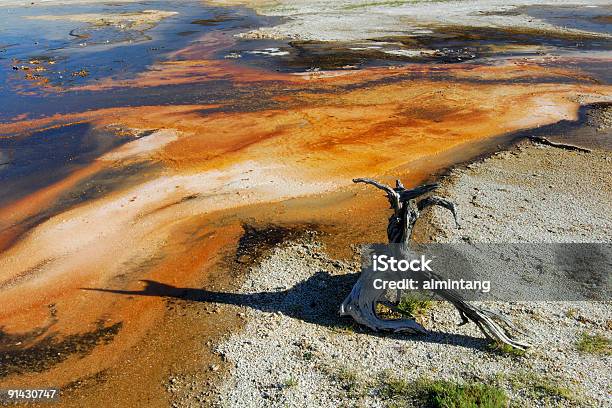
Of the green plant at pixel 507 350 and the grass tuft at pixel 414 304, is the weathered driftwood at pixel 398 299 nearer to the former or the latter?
the green plant at pixel 507 350

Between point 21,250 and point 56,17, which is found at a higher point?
point 56,17

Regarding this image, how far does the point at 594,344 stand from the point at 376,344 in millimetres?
4383

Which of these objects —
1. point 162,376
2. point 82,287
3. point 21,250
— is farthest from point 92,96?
point 162,376

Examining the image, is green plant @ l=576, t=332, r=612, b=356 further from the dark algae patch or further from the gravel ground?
Result: the dark algae patch

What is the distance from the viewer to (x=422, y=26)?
4869 centimetres

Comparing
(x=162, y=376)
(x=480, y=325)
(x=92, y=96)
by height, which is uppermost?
(x=92, y=96)

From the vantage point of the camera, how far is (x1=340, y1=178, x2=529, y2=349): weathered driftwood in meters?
9.52

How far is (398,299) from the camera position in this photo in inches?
419

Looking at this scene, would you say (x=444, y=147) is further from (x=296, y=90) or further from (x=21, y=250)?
(x=21, y=250)

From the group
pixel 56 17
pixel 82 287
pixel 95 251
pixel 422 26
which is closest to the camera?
pixel 82 287

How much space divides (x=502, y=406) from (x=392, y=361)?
2.09m

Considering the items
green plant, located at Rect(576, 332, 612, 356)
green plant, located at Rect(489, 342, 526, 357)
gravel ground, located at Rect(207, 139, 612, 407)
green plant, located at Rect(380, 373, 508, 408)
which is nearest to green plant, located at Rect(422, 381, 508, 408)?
green plant, located at Rect(380, 373, 508, 408)

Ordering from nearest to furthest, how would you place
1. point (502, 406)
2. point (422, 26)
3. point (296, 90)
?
point (502, 406), point (296, 90), point (422, 26)

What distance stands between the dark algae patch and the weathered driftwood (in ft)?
18.3
